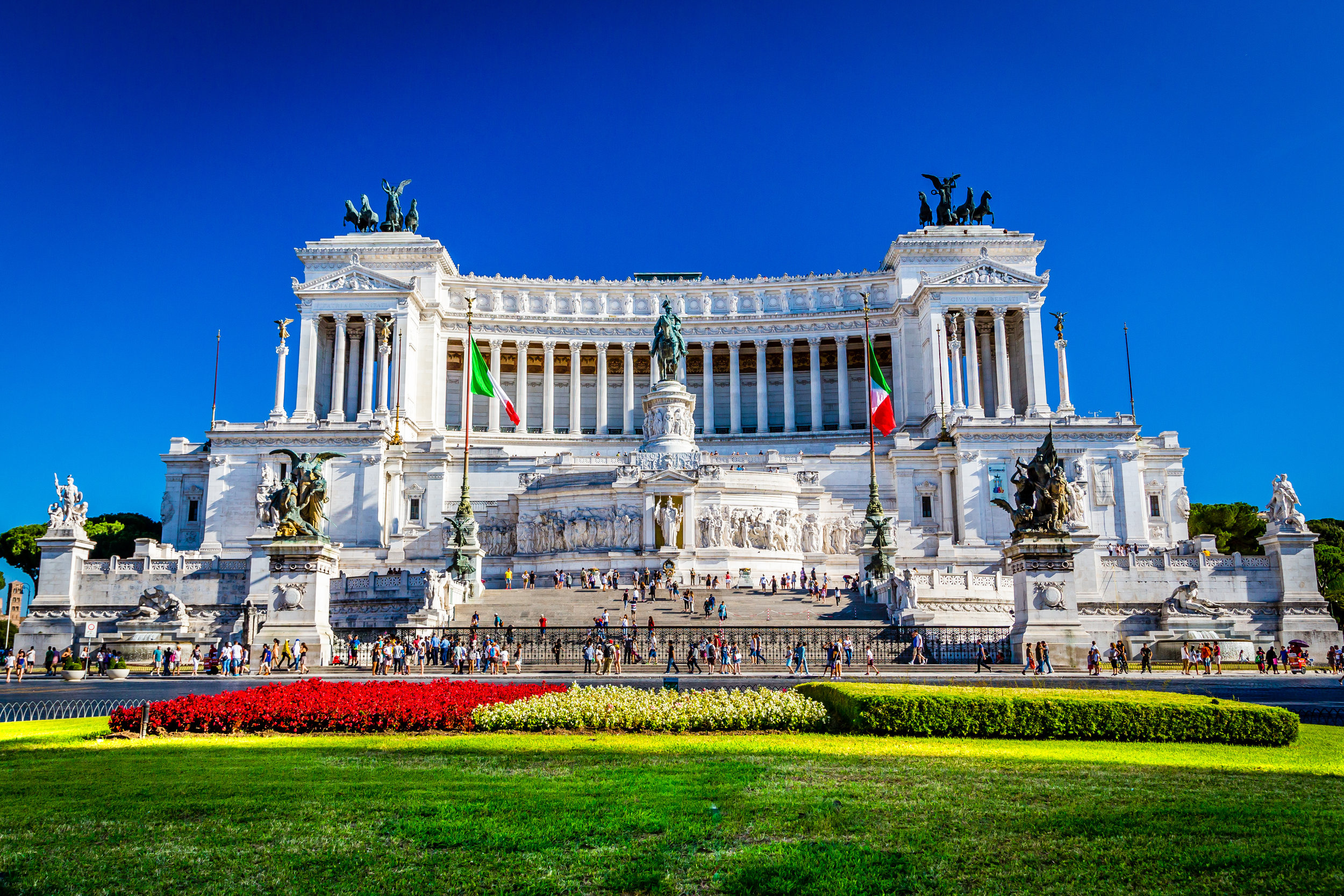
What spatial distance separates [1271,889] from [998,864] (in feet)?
6.65

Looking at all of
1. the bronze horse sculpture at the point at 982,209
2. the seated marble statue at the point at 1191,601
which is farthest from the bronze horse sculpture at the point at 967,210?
the seated marble statue at the point at 1191,601

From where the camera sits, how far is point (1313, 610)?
4581 centimetres

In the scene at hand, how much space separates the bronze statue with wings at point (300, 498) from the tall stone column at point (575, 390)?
5982 centimetres

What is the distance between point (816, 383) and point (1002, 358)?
55.3ft

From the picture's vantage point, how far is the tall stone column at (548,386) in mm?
94125

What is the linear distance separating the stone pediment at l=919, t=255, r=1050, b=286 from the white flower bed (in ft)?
240

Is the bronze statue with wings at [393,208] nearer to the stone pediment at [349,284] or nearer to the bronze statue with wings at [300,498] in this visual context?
the stone pediment at [349,284]

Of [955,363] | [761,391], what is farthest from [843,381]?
[955,363]

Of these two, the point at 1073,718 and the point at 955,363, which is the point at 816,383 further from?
the point at 1073,718

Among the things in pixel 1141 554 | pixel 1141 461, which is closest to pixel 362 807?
pixel 1141 554

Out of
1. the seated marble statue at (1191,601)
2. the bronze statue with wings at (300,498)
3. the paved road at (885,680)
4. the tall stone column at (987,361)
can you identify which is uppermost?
the tall stone column at (987,361)

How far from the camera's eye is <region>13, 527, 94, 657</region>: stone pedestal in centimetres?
4819

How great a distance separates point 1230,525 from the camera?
80.1m

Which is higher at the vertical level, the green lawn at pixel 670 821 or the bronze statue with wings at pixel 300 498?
Result: the bronze statue with wings at pixel 300 498
